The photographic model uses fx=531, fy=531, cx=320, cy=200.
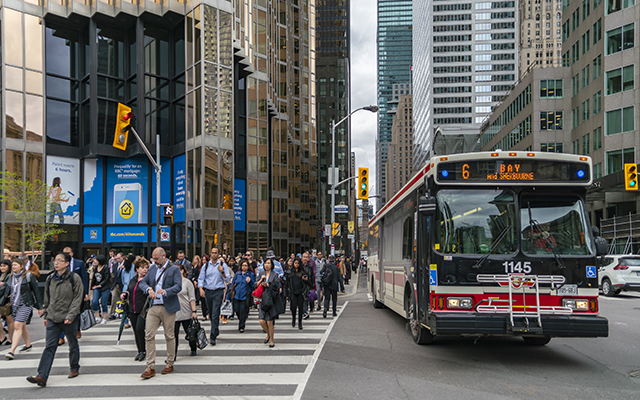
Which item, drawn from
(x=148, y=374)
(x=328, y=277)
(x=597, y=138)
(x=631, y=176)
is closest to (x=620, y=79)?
(x=597, y=138)

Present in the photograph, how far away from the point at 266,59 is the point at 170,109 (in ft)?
32.5

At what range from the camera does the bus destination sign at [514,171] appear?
27.6ft

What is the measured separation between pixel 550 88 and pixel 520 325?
5517 cm

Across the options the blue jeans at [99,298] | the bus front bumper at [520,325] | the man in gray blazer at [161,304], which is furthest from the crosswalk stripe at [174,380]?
the blue jeans at [99,298]

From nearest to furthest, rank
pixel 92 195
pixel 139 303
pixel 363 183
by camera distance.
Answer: pixel 139 303 → pixel 363 183 → pixel 92 195

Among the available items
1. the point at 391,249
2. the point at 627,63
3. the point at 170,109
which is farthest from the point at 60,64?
the point at 627,63

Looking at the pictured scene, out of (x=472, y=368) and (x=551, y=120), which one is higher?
(x=551, y=120)

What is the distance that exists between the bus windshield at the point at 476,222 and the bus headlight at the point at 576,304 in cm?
107

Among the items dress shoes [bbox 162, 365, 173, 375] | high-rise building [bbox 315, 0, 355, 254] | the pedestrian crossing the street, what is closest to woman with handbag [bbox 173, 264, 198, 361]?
the pedestrian crossing the street

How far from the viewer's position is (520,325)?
781 cm

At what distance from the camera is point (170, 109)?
110 ft

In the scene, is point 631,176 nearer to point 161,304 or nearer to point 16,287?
point 161,304

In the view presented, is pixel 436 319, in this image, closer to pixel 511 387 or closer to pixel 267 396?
pixel 511 387

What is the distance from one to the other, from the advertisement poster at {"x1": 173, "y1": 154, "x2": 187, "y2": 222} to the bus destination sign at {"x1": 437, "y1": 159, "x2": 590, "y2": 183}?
79.8ft
